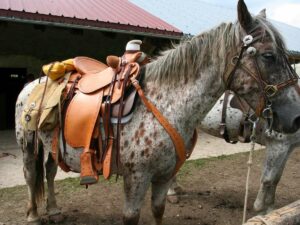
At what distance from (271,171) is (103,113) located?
1850 millimetres

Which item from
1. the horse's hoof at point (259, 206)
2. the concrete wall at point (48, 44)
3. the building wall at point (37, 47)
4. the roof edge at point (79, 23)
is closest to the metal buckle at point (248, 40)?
the horse's hoof at point (259, 206)

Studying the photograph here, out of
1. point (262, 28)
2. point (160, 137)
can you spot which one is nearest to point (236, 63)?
point (262, 28)

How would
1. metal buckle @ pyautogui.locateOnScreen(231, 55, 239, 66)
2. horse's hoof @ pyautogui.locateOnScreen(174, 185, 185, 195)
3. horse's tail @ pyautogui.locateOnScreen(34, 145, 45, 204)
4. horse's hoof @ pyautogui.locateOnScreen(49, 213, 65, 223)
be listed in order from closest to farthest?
1. metal buckle @ pyautogui.locateOnScreen(231, 55, 239, 66)
2. horse's tail @ pyautogui.locateOnScreen(34, 145, 45, 204)
3. horse's hoof @ pyautogui.locateOnScreen(49, 213, 65, 223)
4. horse's hoof @ pyautogui.locateOnScreen(174, 185, 185, 195)

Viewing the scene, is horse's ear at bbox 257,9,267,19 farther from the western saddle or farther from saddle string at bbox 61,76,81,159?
saddle string at bbox 61,76,81,159

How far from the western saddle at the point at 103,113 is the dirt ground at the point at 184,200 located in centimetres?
135

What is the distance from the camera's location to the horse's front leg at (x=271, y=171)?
3459mm

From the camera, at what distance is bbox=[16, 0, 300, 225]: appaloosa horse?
2180mm

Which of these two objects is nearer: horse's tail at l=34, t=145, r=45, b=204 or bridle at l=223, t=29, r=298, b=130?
bridle at l=223, t=29, r=298, b=130

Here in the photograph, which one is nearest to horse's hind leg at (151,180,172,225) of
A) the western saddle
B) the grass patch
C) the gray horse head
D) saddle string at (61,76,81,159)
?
the western saddle

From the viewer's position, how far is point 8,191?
15.0 feet

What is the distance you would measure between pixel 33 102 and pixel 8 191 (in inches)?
77.2

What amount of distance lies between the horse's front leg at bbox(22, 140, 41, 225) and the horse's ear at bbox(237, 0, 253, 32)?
219 cm

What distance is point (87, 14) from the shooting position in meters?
7.69

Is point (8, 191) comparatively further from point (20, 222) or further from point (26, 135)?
point (26, 135)
